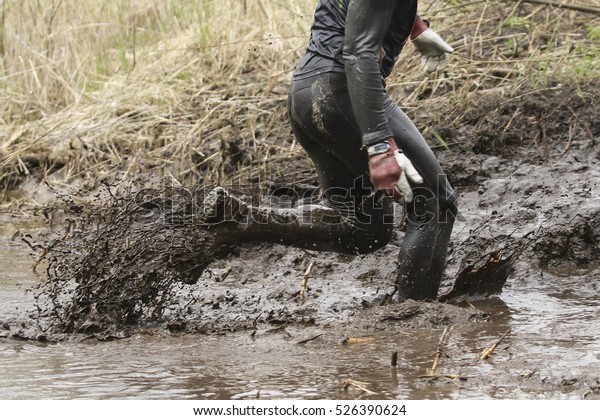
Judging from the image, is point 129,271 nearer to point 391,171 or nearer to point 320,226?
point 320,226

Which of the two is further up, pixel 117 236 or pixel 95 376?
pixel 117 236

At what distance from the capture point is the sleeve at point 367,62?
3896mm

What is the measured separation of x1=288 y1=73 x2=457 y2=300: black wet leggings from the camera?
165 inches

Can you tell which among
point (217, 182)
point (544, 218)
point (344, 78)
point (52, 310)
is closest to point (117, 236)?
point (52, 310)

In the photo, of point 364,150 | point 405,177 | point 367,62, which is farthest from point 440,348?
point 367,62

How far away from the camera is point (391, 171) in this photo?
12.9 ft

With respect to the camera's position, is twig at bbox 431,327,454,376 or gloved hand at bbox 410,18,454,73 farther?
gloved hand at bbox 410,18,454,73

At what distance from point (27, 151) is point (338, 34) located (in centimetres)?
482

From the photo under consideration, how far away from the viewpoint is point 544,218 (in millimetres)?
5961

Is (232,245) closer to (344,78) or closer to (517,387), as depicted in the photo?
(344,78)

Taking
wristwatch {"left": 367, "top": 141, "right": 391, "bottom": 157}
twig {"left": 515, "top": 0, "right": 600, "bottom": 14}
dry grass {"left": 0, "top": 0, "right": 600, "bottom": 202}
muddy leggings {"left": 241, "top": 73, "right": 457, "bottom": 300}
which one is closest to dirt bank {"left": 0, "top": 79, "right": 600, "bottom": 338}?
muddy leggings {"left": 241, "top": 73, "right": 457, "bottom": 300}

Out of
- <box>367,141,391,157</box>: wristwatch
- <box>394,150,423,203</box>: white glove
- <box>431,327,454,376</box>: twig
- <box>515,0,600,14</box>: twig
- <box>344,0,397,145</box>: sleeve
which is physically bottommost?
<box>431,327,454,376</box>: twig

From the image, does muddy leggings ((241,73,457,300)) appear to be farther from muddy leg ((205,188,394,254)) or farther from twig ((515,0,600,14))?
twig ((515,0,600,14))

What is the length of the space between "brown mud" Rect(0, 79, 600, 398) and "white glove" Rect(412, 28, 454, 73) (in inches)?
41.6
